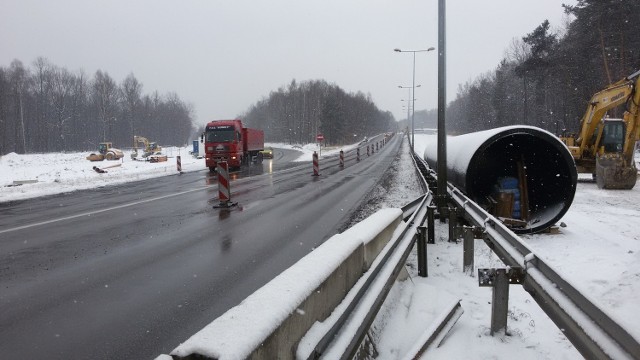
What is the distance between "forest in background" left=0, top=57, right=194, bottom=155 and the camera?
83812mm

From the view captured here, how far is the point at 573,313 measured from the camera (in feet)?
8.28

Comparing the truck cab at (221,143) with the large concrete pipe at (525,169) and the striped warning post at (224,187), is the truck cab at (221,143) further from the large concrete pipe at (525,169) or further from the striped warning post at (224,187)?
the large concrete pipe at (525,169)

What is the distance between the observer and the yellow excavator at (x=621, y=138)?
53.5 feet

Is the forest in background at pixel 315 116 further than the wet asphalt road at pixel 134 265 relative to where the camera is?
Yes

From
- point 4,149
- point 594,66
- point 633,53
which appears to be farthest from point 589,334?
point 4,149

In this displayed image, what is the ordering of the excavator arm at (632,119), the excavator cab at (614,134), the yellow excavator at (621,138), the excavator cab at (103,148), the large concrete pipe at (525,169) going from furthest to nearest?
the excavator cab at (103,148)
the excavator cab at (614,134)
the yellow excavator at (621,138)
the excavator arm at (632,119)
the large concrete pipe at (525,169)

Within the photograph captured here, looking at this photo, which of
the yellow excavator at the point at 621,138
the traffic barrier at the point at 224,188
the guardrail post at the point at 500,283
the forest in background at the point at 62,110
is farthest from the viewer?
the forest in background at the point at 62,110

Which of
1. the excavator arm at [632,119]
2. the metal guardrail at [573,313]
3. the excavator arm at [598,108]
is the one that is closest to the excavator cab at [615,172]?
the excavator arm at [632,119]

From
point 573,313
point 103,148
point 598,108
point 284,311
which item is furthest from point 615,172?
point 103,148

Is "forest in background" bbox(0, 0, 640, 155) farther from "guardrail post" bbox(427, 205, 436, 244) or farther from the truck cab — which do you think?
"guardrail post" bbox(427, 205, 436, 244)

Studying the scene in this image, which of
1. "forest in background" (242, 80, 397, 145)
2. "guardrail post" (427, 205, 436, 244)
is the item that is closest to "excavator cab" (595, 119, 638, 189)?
"guardrail post" (427, 205, 436, 244)

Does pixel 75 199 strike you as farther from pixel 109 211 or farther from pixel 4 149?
pixel 4 149

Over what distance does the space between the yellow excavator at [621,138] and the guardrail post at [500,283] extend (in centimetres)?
1599

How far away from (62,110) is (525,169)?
101m
